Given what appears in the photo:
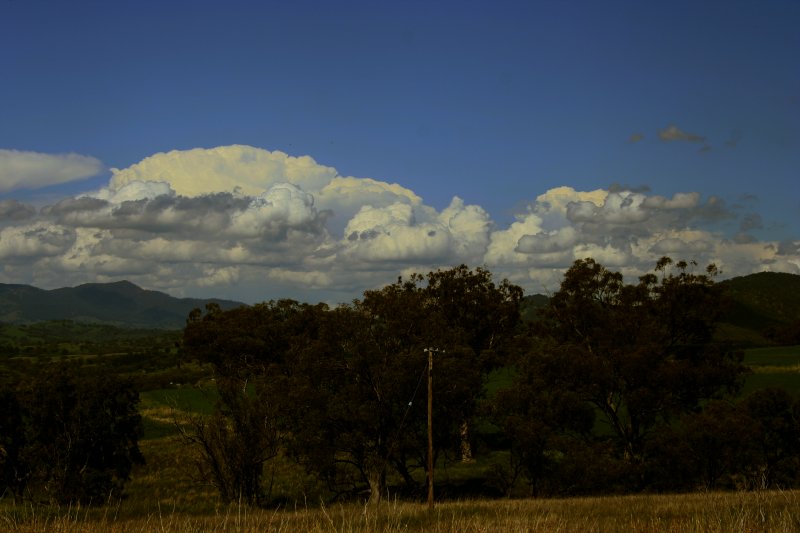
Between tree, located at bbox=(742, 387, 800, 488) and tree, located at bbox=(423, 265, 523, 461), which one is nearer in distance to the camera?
tree, located at bbox=(742, 387, 800, 488)

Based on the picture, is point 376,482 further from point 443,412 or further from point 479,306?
point 479,306

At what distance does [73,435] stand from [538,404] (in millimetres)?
27466

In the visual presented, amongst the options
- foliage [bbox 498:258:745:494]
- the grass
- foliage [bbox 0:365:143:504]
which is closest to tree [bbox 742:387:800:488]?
foliage [bbox 498:258:745:494]

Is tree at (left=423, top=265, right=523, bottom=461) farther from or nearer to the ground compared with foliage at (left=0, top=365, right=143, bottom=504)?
farther from the ground

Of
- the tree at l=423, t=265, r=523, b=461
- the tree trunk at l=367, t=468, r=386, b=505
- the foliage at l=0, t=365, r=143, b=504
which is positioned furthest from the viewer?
the tree at l=423, t=265, r=523, b=461

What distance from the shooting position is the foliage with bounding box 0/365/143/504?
119 ft

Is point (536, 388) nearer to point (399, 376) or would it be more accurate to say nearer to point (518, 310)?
point (399, 376)

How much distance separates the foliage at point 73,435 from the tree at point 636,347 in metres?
26.5

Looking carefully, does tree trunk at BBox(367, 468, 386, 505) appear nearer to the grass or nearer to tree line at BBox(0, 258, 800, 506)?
tree line at BBox(0, 258, 800, 506)

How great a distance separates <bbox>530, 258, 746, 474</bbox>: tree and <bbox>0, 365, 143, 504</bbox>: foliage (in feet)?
86.9

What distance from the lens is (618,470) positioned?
40.5 m

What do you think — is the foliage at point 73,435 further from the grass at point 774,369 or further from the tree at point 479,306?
the grass at point 774,369

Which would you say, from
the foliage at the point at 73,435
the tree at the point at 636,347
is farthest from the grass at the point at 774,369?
the foliage at the point at 73,435

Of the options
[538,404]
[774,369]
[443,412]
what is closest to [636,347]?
[538,404]
